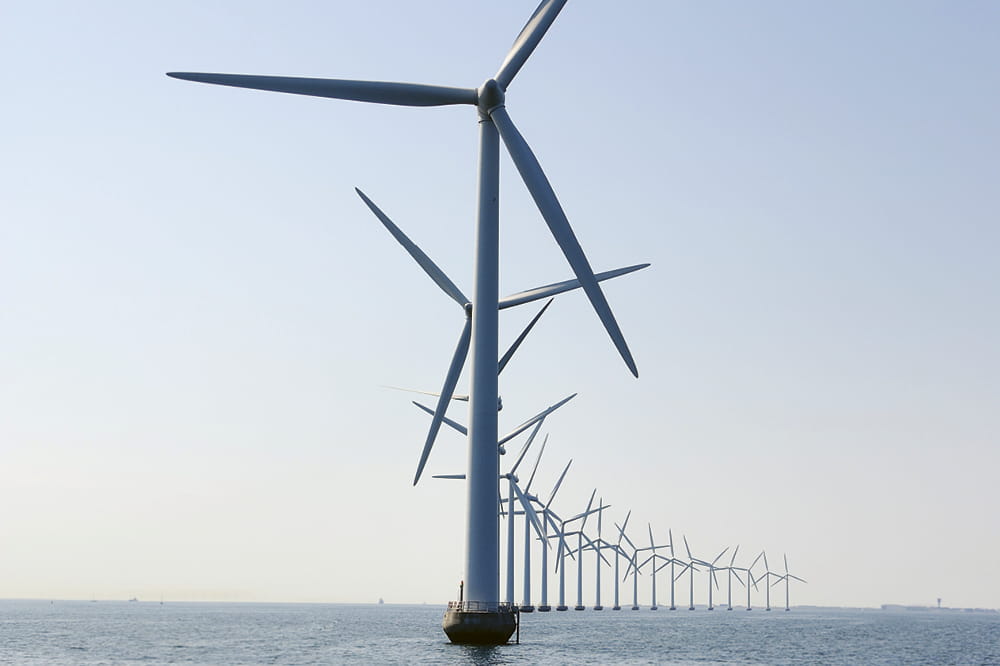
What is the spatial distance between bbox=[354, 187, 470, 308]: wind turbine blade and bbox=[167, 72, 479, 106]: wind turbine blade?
32.2 feet

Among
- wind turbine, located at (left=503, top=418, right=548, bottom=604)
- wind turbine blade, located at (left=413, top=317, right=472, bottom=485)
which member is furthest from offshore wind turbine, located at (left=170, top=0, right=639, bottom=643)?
wind turbine, located at (left=503, top=418, right=548, bottom=604)

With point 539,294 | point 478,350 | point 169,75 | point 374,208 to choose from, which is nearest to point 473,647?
point 478,350

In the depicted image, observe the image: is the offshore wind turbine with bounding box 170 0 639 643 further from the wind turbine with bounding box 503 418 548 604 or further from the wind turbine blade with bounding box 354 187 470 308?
the wind turbine with bounding box 503 418 548 604

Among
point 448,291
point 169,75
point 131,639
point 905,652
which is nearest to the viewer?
point 169,75

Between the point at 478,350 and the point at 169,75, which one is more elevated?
the point at 169,75

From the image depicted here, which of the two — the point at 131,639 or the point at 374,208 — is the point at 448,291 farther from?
the point at 131,639

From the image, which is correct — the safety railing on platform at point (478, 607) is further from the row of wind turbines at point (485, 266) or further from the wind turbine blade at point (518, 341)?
the wind turbine blade at point (518, 341)

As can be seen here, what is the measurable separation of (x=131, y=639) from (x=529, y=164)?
72.0 meters

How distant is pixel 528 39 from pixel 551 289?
58.3 ft

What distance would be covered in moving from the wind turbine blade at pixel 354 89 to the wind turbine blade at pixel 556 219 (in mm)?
3155

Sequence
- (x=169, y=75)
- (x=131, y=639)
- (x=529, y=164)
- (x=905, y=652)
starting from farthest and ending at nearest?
(x=131, y=639), (x=905, y=652), (x=529, y=164), (x=169, y=75)

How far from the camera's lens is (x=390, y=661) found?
210ft

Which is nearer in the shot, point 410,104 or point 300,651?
point 410,104

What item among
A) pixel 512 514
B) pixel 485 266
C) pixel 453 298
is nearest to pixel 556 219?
pixel 485 266
